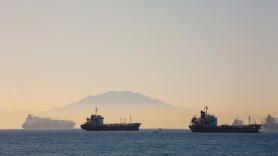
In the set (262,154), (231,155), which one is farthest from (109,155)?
(262,154)

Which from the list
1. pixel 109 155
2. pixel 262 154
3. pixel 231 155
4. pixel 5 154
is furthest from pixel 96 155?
pixel 262 154

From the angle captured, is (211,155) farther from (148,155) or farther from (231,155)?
(148,155)

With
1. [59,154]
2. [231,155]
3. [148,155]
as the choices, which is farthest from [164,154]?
[59,154]

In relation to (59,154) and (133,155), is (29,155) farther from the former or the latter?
(133,155)

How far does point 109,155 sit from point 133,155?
4.72 metres

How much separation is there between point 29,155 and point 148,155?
22.2m

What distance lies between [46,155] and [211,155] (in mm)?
30616

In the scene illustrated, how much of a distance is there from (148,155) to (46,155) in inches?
740

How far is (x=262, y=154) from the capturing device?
112 meters

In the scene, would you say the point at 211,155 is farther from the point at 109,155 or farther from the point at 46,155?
the point at 46,155

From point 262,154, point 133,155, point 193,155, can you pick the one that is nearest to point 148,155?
point 133,155

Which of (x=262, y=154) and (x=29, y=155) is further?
(x=262, y=154)

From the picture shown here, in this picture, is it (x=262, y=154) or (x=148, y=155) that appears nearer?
(x=148, y=155)

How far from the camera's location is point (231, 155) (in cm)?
10656
